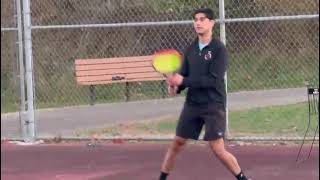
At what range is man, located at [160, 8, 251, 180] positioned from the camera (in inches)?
296

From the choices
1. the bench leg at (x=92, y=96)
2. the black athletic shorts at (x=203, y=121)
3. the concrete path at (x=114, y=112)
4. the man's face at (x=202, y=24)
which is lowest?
the concrete path at (x=114, y=112)

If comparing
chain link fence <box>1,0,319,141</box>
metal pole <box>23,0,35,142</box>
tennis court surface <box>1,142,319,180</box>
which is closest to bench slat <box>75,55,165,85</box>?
chain link fence <box>1,0,319,141</box>

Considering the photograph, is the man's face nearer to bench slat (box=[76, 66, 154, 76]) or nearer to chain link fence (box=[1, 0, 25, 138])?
chain link fence (box=[1, 0, 25, 138])

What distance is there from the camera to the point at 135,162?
9664 millimetres

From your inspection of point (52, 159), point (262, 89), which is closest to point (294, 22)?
point (262, 89)

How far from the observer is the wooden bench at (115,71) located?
1252cm

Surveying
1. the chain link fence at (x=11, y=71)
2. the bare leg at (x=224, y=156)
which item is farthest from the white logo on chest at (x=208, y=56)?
the chain link fence at (x=11, y=71)

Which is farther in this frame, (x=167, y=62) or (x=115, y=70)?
(x=115, y=70)

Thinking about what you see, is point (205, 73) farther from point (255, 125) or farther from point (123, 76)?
point (123, 76)

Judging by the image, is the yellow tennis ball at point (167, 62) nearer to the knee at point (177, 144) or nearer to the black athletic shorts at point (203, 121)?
the black athletic shorts at point (203, 121)

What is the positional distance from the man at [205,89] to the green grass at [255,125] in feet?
11.6

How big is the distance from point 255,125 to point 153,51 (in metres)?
2.08

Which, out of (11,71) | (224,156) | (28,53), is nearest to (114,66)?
(11,71)

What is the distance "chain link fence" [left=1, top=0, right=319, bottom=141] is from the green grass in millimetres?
15
